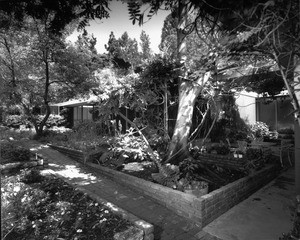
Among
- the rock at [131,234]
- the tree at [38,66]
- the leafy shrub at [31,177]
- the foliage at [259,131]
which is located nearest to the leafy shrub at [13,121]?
the tree at [38,66]

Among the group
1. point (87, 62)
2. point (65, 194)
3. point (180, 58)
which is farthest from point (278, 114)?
point (65, 194)

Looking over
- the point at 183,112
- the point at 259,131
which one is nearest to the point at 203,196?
the point at 183,112

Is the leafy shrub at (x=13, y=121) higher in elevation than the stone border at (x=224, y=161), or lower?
higher

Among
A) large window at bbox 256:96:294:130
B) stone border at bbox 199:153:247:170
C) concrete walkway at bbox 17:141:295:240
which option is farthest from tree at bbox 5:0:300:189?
large window at bbox 256:96:294:130

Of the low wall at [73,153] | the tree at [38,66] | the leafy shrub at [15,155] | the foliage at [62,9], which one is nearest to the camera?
the foliage at [62,9]

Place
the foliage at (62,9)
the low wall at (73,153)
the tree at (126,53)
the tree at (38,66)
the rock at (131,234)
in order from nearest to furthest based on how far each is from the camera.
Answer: the foliage at (62,9) → the rock at (131,234) → the low wall at (73,153) → the tree at (38,66) → the tree at (126,53)

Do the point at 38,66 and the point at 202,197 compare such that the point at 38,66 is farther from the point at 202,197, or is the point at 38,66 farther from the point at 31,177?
the point at 202,197

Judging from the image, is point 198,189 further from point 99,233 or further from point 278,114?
point 278,114

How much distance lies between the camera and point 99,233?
297 cm

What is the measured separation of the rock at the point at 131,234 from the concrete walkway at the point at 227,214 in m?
0.59

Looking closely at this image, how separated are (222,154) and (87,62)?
9161 mm

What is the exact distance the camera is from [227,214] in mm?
4234

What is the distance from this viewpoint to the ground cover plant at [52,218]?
286 centimetres

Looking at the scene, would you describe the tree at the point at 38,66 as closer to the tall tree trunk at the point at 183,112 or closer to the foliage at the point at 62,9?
the tall tree trunk at the point at 183,112
